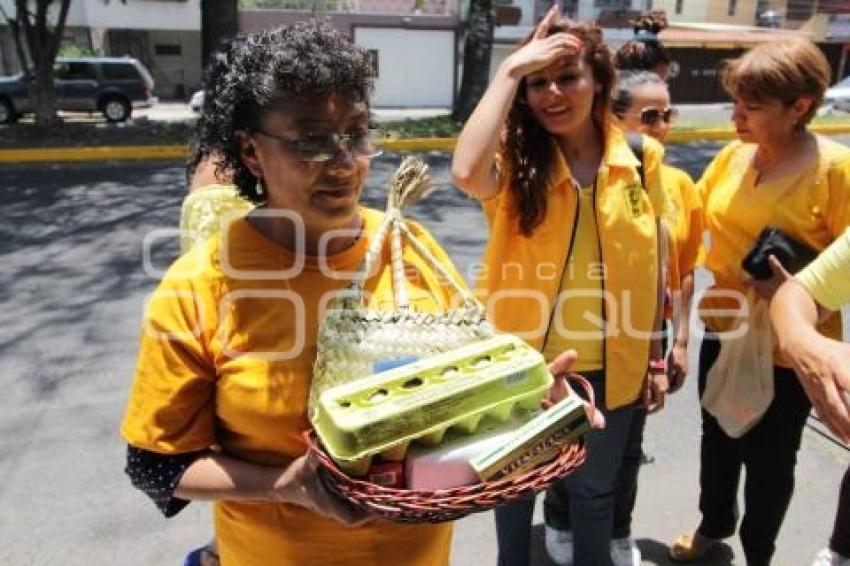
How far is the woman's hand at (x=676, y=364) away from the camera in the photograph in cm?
266

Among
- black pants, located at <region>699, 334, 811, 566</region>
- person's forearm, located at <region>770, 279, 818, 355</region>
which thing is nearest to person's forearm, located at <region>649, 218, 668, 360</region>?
black pants, located at <region>699, 334, 811, 566</region>

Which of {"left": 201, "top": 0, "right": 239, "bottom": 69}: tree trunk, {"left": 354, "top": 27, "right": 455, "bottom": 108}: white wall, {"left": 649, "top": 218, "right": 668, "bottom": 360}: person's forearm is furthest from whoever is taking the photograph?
{"left": 354, "top": 27, "right": 455, "bottom": 108}: white wall

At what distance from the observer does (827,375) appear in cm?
142

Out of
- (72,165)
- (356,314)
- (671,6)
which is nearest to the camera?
(356,314)

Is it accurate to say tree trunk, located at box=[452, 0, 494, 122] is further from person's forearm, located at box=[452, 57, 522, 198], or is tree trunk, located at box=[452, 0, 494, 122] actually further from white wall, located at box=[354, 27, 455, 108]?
white wall, located at box=[354, 27, 455, 108]

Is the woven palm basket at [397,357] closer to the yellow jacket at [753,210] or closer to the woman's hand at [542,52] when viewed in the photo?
the woman's hand at [542,52]

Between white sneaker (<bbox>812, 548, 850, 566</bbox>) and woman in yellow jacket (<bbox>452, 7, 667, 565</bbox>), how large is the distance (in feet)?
3.47

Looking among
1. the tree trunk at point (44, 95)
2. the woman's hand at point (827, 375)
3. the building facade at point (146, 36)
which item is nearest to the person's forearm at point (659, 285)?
the woman's hand at point (827, 375)

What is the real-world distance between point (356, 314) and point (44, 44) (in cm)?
1389

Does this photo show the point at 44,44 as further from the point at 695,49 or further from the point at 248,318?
the point at 695,49

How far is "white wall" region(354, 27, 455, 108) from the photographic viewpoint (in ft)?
93.2

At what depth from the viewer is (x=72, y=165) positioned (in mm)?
10195

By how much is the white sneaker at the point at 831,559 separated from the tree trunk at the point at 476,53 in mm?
10952

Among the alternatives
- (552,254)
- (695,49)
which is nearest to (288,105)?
(552,254)
